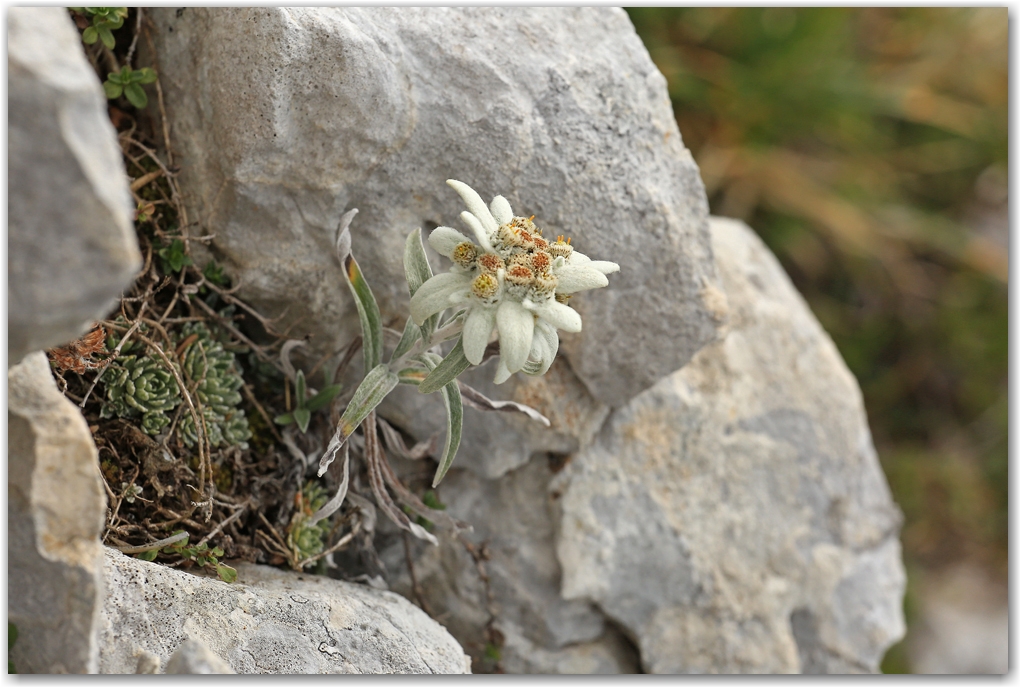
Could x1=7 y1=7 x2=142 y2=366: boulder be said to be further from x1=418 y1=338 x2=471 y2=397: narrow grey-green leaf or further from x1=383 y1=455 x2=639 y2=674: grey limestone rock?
x1=383 y1=455 x2=639 y2=674: grey limestone rock

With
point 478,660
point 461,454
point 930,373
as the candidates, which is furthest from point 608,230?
point 930,373

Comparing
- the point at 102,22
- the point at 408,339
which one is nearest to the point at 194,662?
the point at 408,339

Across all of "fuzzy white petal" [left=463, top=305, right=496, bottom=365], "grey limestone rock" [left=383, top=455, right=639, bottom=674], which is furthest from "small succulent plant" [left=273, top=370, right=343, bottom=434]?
"fuzzy white petal" [left=463, top=305, right=496, bottom=365]

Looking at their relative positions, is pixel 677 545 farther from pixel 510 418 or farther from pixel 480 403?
pixel 480 403

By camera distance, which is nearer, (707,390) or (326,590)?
(326,590)

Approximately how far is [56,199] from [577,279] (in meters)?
0.98

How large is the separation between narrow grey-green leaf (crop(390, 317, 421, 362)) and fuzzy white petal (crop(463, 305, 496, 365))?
0.99 ft

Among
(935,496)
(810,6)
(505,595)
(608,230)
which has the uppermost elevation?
(810,6)

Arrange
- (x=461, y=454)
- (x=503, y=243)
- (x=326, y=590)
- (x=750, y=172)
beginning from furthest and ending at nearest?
(x=750, y=172)
(x=461, y=454)
(x=326, y=590)
(x=503, y=243)

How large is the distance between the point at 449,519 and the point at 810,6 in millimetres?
3448

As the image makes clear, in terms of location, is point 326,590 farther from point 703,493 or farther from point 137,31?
point 137,31

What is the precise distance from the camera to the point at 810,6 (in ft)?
14.2

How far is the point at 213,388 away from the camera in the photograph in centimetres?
218

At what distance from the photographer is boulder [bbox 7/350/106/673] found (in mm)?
1510
